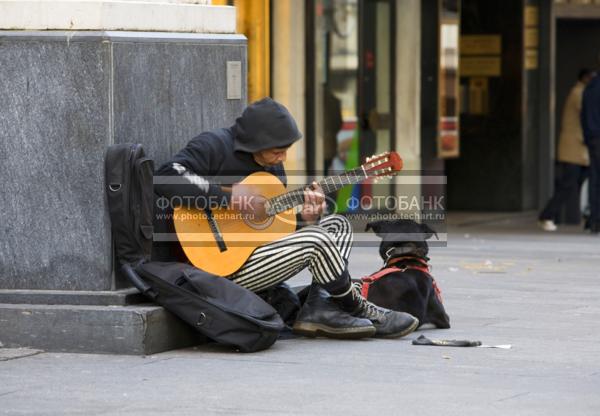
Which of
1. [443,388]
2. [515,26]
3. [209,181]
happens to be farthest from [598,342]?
[515,26]

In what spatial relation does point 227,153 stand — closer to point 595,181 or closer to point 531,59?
point 595,181

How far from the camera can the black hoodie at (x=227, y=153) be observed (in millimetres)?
7395

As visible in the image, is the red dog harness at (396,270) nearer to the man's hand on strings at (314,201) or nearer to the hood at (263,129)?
the man's hand on strings at (314,201)

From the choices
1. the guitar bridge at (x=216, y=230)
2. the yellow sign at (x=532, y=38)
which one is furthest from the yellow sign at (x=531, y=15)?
the guitar bridge at (x=216, y=230)

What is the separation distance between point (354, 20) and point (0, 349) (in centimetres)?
900

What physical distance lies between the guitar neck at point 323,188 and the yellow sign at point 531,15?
11.2m

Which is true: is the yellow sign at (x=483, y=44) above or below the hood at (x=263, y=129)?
above

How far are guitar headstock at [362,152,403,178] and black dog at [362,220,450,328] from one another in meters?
0.71

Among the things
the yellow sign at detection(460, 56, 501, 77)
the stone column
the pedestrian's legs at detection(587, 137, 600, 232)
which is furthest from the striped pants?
the yellow sign at detection(460, 56, 501, 77)

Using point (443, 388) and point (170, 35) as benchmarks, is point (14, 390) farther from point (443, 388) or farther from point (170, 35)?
point (170, 35)

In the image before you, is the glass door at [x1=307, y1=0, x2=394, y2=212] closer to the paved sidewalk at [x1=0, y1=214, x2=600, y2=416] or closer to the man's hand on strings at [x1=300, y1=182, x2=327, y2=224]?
the paved sidewalk at [x1=0, y1=214, x2=600, y2=416]

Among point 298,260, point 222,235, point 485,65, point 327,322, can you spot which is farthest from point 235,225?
point 485,65

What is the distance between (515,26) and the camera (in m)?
18.1

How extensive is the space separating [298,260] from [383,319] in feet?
1.89
